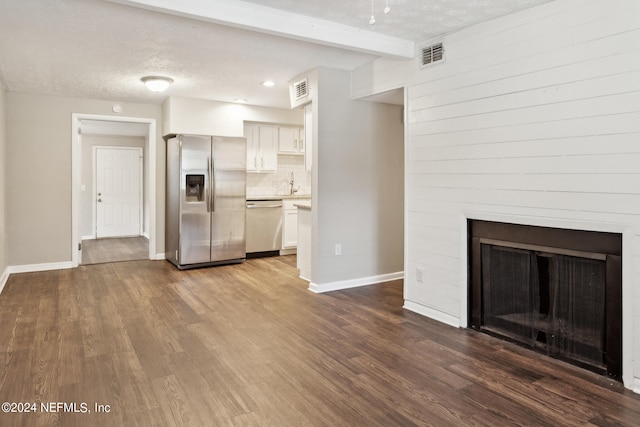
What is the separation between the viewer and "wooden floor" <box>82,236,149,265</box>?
22.0 feet

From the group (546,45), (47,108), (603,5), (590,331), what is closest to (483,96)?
(546,45)

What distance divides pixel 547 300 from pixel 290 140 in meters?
5.09

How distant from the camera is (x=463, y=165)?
11.2 feet

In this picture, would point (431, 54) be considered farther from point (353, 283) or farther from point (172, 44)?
point (353, 283)

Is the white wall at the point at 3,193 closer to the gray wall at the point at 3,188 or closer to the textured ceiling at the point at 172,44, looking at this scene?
the gray wall at the point at 3,188

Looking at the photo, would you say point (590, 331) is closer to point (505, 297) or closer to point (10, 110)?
point (505, 297)

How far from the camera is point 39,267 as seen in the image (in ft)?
19.0

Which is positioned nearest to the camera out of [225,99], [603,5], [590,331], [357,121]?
[603,5]

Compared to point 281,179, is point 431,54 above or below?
above

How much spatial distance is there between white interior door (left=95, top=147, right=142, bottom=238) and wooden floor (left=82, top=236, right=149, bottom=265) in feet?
1.14

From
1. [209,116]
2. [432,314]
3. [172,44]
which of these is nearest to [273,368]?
[432,314]

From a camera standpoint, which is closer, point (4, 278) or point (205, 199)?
point (4, 278)

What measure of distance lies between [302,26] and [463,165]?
1.67 m

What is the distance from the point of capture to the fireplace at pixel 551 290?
2568 millimetres
